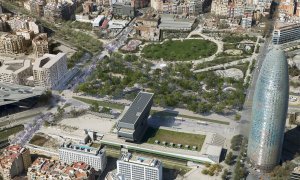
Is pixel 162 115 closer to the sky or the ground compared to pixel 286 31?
closer to the ground

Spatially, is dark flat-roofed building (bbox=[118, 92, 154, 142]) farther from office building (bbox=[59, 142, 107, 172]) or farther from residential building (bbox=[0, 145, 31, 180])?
residential building (bbox=[0, 145, 31, 180])

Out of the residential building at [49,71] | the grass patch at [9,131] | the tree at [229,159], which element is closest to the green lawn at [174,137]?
the tree at [229,159]

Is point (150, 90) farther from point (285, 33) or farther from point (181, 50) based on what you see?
point (285, 33)

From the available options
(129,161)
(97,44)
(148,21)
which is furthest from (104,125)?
(148,21)

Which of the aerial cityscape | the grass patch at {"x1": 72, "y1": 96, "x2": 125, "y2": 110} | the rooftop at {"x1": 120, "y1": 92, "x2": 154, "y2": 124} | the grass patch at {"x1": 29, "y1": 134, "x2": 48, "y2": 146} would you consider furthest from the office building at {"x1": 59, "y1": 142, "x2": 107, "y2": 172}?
the grass patch at {"x1": 72, "y1": 96, "x2": 125, "y2": 110}

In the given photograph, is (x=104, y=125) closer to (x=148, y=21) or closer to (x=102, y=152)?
(x=102, y=152)

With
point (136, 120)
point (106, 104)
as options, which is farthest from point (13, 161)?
point (106, 104)

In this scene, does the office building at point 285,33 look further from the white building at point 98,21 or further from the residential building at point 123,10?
the white building at point 98,21
